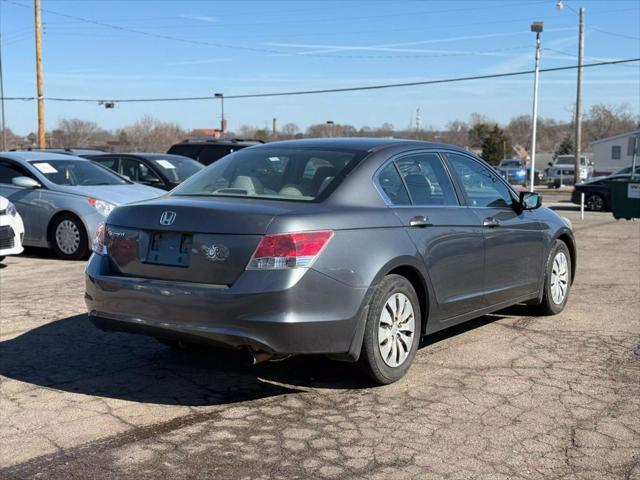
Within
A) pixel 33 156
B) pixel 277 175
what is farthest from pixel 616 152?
pixel 277 175

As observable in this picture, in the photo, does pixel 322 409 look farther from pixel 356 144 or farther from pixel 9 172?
pixel 9 172

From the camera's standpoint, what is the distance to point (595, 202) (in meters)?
24.7

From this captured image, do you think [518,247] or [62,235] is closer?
[518,247]

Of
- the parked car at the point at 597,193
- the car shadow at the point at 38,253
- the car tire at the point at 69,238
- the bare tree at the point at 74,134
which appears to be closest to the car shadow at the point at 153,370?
the car tire at the point at 69,238

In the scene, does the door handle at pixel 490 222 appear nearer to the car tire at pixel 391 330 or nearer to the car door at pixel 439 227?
the car door at pixel 439 227

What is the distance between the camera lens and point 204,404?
14.7 ft

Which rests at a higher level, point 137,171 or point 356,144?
point 356,144

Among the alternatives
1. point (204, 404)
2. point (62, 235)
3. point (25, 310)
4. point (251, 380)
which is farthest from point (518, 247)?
point (62, 235)

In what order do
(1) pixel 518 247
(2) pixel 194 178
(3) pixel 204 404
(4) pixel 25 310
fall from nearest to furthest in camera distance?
(3) pixel 204 404, (2) pixel 194 178, (1) pixel 518 247, (4) pixel 25 310

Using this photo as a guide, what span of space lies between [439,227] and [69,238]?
7.06 m

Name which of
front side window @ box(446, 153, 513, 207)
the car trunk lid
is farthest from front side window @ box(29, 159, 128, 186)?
front side window @ box(446, 153, 513, 207)

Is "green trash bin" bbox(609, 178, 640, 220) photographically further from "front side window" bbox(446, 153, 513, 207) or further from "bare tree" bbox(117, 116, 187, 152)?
"bare tree" bbox(117, 116, 187, 152)

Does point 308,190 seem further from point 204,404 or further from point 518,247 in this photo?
point 518,247

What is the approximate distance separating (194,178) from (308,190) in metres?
1.09
